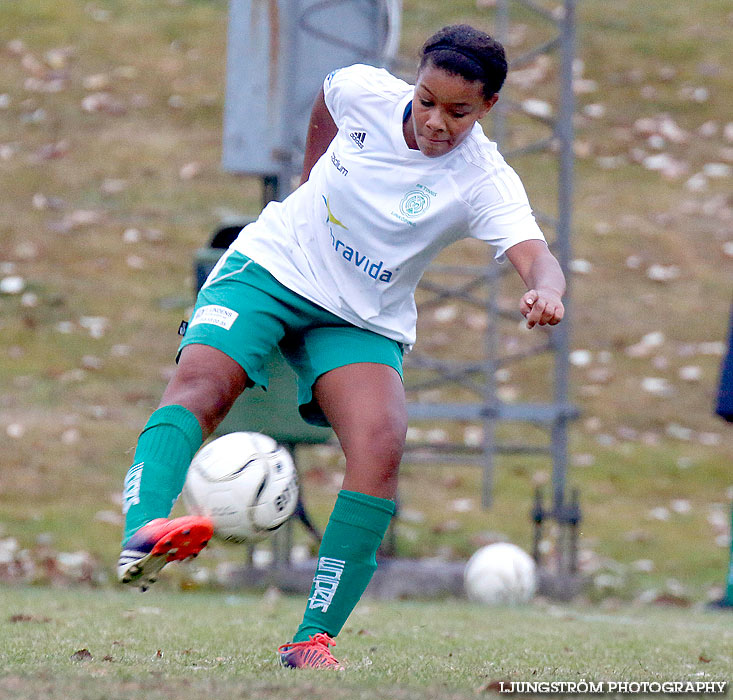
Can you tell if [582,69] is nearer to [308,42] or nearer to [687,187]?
[687,187]

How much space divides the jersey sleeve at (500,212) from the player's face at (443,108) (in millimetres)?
149

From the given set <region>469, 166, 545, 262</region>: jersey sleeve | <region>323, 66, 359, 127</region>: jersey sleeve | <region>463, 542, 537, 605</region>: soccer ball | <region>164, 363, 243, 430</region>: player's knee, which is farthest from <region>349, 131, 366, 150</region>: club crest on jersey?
<region>463, 542, 537, 605</region>: soccer ball

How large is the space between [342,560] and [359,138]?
1178 millimetres

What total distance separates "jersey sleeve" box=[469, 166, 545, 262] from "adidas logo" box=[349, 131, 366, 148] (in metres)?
0.37

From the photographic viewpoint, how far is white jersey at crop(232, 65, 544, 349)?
11.4 ft

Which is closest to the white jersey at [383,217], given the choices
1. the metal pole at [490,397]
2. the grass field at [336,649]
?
the grass field at [336,649]

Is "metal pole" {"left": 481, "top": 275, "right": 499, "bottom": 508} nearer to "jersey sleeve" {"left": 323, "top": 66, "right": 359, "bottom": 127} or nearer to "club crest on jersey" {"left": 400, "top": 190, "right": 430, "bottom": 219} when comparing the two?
"jersey sleeve" {"left": 323, "top": 66, "right": 359, "bottom": 127}

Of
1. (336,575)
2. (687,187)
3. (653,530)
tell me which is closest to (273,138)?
(653,530)

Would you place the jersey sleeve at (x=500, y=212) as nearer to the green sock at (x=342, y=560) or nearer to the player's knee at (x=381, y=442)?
the player's knee at (x=381, y=442)

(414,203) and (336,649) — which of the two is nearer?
(414,203)

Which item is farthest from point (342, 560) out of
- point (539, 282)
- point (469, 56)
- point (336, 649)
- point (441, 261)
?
point (441, 261)

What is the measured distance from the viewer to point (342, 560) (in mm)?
3328

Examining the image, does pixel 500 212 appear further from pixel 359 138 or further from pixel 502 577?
pixel 502 577

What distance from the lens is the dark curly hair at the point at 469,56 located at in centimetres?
332
